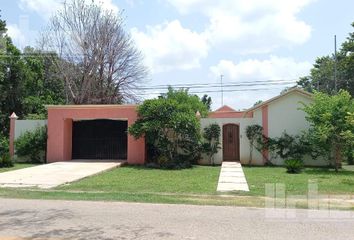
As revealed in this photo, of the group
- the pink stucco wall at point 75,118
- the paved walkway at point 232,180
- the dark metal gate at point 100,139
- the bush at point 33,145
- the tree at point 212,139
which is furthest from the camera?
the dark metal gate at point 100,139

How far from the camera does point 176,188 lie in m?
12.9

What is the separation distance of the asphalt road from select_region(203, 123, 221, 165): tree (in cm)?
1256

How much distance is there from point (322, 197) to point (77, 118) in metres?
14.8

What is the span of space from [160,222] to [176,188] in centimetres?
516

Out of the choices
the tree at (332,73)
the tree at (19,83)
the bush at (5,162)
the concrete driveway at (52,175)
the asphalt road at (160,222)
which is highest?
the tree at (332,73)

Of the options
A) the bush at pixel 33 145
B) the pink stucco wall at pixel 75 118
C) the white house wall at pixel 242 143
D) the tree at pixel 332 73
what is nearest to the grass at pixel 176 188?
the pink stucco wall at pixel 75 118

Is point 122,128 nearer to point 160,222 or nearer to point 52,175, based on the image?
point 52,175

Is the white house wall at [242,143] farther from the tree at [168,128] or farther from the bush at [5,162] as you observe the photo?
the bush at [5,162]

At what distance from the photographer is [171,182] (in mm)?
14445

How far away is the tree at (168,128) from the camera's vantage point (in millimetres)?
20078

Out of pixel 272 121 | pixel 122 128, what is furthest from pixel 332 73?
pixel 122 128

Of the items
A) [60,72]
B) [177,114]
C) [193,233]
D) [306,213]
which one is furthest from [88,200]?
[60,72]

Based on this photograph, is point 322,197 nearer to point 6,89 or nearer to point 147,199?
point 147,199

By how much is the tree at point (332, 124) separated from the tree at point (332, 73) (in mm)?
20753
